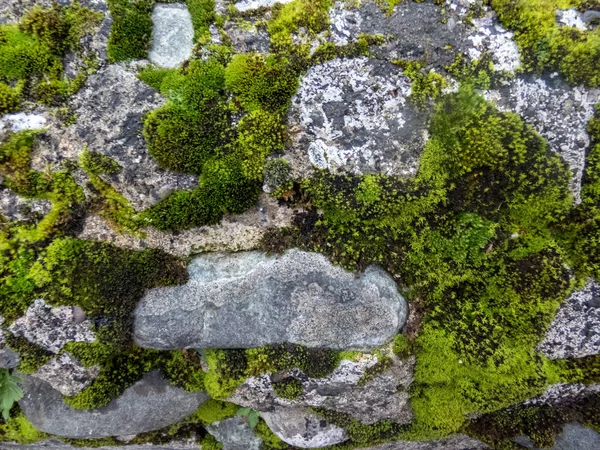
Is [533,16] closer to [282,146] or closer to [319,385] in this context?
[282,146]

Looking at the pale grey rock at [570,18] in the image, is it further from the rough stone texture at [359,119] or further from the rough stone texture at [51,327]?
the rough stone texture at [51,327]

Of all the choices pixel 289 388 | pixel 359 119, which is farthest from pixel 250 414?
pixel 359 119

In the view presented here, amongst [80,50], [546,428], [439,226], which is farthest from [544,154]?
[80,50]

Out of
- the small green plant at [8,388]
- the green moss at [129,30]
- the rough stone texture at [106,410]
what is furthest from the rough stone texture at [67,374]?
the green moss at [129,30]

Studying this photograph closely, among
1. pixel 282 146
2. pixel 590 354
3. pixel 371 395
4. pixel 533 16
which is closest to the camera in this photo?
pixel 533 16

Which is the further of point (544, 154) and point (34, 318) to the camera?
point (34, 318)

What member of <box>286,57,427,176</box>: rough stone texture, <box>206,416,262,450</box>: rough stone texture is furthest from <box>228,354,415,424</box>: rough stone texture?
<box>286,57,427,176</box>: rough stone texture

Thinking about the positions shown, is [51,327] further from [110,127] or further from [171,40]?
[171,40]
